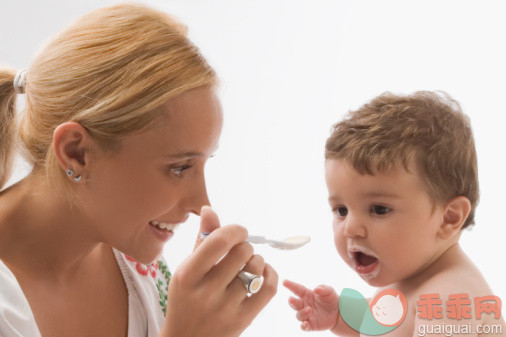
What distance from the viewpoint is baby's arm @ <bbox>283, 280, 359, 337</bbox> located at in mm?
1025

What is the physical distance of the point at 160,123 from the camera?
90 centimetres

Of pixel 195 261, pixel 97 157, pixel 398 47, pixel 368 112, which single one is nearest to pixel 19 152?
pixel 97 157

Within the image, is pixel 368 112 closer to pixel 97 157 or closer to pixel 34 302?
pixel 97 157

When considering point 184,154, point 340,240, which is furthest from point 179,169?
point 340,240

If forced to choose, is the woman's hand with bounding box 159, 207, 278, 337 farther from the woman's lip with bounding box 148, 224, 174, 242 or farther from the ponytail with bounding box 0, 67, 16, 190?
the ponytail with bounding box 0, 67, 16, 190

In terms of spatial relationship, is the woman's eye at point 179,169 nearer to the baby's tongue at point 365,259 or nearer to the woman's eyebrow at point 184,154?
the woman's eyebrow at point 184,154

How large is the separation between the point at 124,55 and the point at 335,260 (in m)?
0.68

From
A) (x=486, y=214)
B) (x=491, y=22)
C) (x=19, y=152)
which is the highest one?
(x=491, y=22)

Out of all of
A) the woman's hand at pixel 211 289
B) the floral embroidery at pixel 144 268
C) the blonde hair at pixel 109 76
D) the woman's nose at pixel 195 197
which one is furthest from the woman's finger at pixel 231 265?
the floral embroidery at pixel 144 268

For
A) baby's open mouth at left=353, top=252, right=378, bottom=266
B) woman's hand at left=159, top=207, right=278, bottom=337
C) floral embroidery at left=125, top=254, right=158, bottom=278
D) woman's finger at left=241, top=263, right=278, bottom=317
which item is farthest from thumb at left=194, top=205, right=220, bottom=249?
floral embroidery at left=125, top=254, right=158, bottom=278

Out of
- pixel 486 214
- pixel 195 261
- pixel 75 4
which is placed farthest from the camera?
pixel 75 4

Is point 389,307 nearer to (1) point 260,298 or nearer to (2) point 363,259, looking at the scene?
(2) point 363,259

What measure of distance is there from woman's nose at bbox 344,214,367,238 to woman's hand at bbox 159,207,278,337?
0.49 ft

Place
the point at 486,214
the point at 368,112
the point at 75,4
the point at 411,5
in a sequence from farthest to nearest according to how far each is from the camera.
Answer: the point at 75,4 < the point at 411,5 < the point at 486,214 < the point at 368,112
